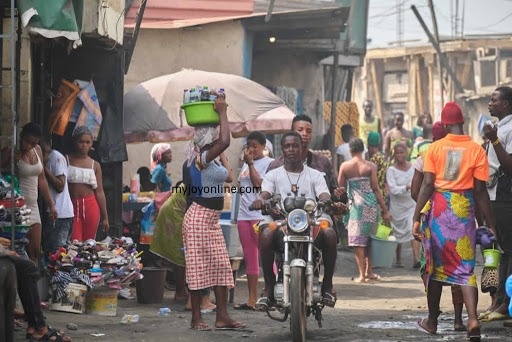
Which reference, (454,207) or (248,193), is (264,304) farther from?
(248,193)

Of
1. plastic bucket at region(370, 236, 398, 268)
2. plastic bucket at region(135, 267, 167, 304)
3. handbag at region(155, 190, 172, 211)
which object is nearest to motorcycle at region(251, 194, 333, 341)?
plastic bucket at region(135, 267, 167, 304)

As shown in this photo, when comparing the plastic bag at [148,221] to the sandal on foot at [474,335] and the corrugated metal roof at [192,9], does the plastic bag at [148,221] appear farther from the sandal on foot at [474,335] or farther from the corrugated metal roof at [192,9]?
the corrugated metal roof at [192,9]

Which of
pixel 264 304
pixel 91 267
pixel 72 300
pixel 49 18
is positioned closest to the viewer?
pixel 264 304

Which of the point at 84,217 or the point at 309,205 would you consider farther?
the point at 84,217

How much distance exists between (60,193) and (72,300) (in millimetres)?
1232

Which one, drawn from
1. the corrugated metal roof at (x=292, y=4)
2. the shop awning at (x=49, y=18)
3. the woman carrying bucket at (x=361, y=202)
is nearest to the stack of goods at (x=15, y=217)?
the shop awning at (x=49, y=18)

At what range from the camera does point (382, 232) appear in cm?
1678

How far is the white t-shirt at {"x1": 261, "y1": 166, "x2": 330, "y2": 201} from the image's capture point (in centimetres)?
967

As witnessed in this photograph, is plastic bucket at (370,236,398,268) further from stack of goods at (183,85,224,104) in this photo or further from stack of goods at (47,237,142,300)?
stack of goods at (183,85,224,104)

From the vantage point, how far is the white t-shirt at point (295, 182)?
9.67 m

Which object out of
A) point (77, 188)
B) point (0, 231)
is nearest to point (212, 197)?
point (0, 231)

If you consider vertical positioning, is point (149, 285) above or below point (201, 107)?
below

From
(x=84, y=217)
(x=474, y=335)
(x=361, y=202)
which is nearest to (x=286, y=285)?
(x=474, y=335)

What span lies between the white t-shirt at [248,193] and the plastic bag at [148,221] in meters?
2.02
